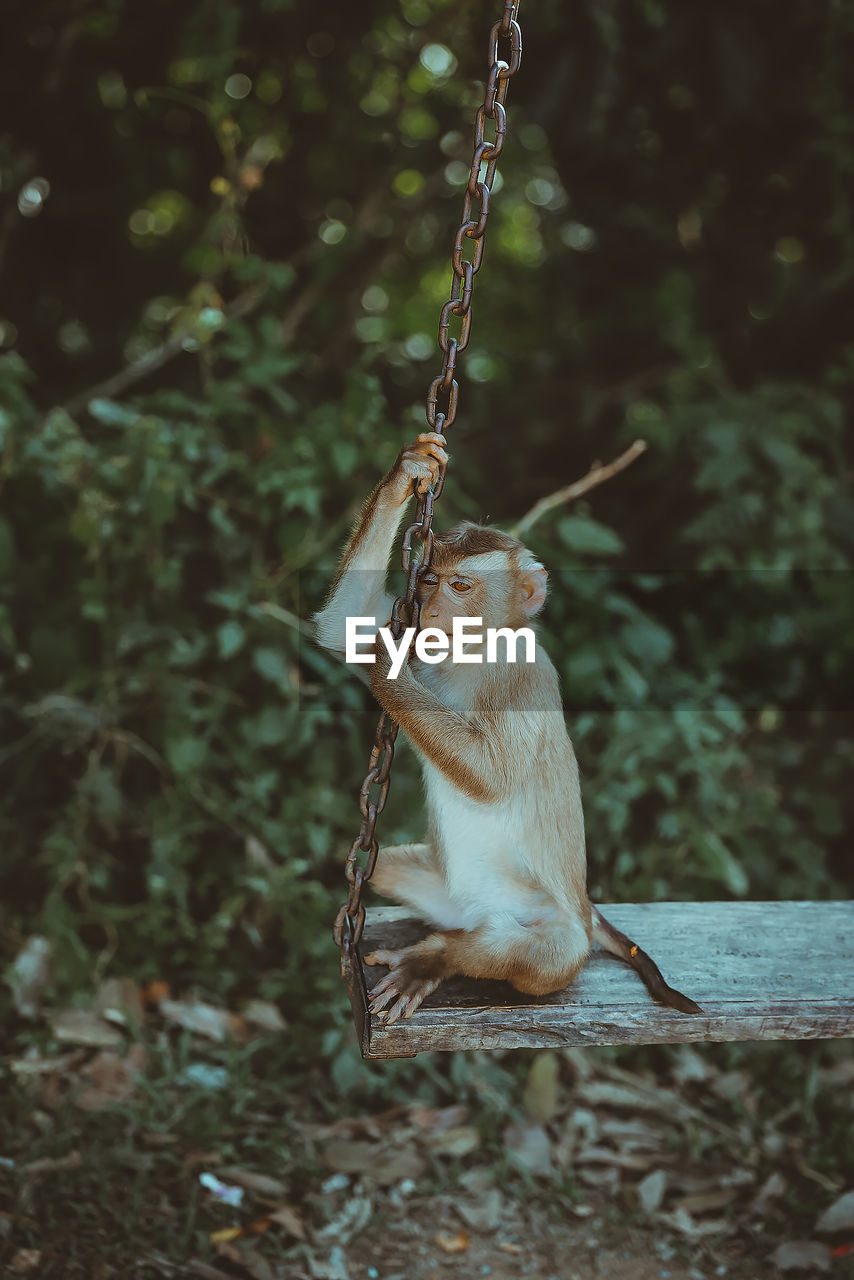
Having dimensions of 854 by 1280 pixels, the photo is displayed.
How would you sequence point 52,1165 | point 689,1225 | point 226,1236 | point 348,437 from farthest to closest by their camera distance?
1. point 348,437
2. point 689,1225
3. point 52,1165
4. point 226,1236

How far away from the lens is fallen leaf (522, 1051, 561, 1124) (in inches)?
151

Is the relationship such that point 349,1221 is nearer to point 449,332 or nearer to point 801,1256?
point 801,1256

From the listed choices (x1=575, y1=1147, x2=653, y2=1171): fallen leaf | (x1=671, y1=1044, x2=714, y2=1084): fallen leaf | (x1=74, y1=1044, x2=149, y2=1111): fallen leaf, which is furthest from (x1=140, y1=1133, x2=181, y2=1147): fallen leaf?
(x1=671, y1=1044, x2=714, y2=1084): fallen leaf

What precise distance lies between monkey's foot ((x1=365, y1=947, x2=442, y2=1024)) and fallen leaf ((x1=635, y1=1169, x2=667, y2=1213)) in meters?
1.50

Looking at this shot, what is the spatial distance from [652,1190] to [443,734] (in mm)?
1873

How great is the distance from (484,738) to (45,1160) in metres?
1.85

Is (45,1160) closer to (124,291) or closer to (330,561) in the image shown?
(330,561)

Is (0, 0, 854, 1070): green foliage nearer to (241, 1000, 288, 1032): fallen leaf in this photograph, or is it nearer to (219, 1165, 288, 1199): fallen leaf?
(241, 1000, 288, 1032): fallen leaf

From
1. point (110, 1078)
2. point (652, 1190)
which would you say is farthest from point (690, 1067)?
point (110, 1078)

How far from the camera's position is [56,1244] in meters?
2.98

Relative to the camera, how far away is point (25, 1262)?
2.88m

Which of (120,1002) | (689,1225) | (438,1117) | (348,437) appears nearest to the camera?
(689,1225)

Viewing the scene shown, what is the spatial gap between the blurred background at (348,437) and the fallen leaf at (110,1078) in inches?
7.5

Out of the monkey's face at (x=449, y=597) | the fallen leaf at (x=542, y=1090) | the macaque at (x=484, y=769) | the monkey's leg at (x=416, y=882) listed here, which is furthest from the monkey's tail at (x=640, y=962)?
the fallen leaf at (x=542, y=1090)
